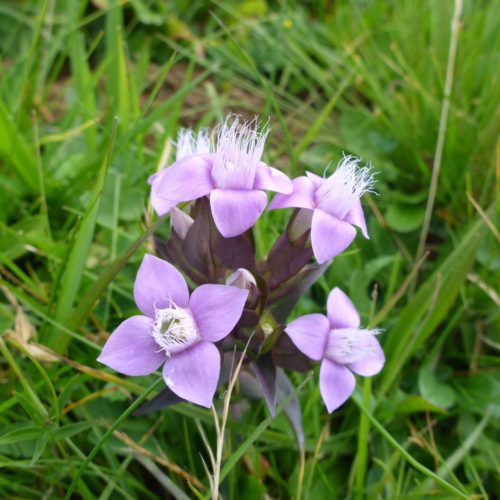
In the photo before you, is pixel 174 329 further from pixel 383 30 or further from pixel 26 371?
pixel 383 30

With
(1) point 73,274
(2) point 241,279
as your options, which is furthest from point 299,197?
(1) point 73,274

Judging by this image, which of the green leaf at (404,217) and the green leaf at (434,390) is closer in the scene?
the green leaf at (434,390)

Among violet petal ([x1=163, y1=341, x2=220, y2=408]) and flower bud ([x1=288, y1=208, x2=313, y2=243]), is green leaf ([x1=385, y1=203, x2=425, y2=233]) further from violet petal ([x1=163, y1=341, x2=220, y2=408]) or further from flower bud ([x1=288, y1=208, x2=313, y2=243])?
violet petal ([x1=163, y1=341, x2=220, y2=408])

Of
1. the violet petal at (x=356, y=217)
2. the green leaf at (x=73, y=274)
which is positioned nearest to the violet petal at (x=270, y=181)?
the violet petal at (x=356, y=217)

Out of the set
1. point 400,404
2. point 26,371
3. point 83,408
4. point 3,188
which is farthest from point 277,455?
point 3,188

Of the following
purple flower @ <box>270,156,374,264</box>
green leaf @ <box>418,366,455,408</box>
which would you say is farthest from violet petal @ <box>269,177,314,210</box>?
green leaf @ <box>418,366,455,408</box>

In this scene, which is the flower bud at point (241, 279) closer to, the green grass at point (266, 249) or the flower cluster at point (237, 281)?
the flower cluster at point (237, 281)
